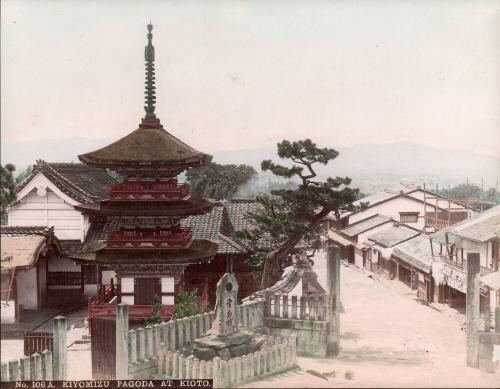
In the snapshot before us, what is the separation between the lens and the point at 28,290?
21.0m

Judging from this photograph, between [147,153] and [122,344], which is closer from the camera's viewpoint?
[122,344]

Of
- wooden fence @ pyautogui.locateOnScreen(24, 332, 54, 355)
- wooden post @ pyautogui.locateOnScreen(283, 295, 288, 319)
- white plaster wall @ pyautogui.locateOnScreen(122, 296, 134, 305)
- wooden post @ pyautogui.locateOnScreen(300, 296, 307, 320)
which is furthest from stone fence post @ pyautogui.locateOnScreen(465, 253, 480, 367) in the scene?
wooden fence @ pyautogui.locateOnScreen(24, 332, 54, 355)

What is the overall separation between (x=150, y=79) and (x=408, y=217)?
18.8m

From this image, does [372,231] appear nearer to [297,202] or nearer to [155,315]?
[297,202]

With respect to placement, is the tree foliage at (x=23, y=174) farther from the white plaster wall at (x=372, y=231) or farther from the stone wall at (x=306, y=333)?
the white plaster wall at (x=372, y=231)

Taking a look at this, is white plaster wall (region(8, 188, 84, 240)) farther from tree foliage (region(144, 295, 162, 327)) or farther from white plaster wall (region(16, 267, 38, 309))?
tree foliage (region(144, 295, 162, 327))

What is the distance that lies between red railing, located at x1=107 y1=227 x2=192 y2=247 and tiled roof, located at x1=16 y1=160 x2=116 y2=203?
2.91 meters

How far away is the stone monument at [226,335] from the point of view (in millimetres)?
14828

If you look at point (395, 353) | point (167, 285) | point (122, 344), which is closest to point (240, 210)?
point (167, 285)

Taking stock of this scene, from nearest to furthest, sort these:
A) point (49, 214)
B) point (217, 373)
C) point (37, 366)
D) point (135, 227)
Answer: point (37, 366) → point (217, 373) → point (135, 227) → point (49, 214)

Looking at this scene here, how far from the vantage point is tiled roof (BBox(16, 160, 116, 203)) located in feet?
66.7

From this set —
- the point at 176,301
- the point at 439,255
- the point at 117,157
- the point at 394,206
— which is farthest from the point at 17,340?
the point at 394,206

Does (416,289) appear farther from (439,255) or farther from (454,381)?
(454,381)

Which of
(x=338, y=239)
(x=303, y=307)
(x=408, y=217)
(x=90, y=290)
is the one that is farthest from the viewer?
(x=338, y=239)
